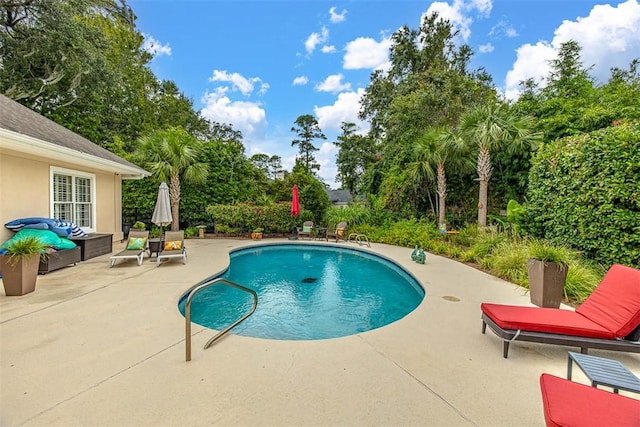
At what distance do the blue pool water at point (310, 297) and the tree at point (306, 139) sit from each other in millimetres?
29162

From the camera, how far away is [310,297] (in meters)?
6.10

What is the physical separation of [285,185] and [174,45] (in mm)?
9650

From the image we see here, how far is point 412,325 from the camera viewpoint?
3.83m

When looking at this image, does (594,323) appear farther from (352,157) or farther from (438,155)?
(352,157)

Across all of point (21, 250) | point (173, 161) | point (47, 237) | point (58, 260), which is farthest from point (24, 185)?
point (173, 161)

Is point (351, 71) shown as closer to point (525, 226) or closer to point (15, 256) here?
Result: point (525, 226)

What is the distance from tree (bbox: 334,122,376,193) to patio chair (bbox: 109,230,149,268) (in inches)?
867

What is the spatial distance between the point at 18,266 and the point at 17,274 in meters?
0.14

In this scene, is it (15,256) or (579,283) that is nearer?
(15,256)

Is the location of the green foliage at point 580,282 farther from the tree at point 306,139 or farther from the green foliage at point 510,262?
the tree at point 306,139

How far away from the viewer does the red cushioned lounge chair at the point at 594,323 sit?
2855 mm

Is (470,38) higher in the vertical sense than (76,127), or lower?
higher

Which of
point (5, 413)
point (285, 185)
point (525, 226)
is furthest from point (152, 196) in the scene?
point (525, 226)

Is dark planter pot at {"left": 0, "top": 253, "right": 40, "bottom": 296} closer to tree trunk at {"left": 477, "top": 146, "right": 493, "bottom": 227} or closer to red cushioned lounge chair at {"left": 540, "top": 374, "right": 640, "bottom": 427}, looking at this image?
red cushioned lounge chair at {"left": 540, "top": 374, "right": 640, "bottom": 427}
